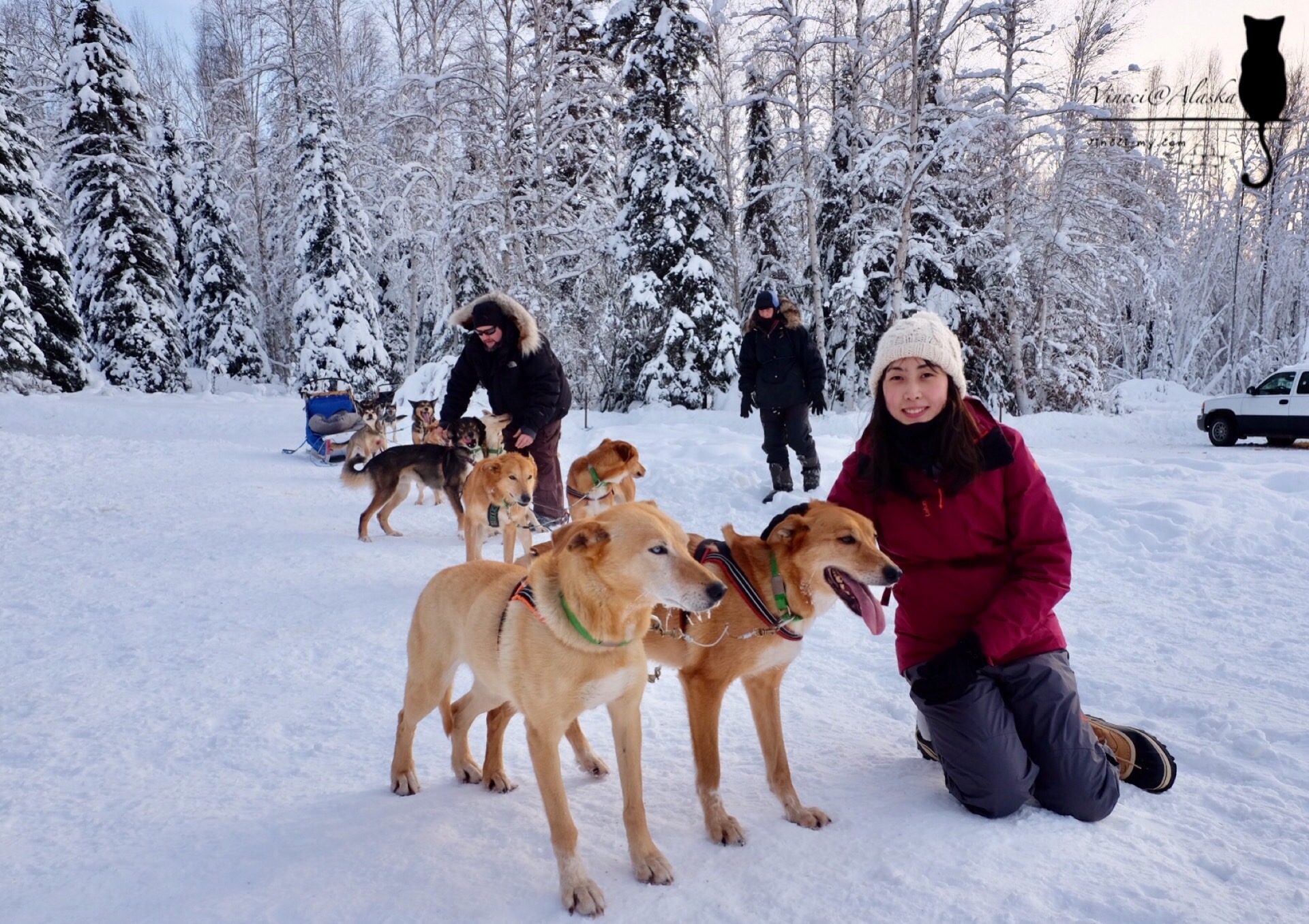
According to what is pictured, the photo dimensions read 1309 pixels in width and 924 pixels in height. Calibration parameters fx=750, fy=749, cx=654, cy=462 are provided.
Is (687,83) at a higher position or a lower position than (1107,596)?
higher

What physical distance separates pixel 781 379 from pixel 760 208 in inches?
541

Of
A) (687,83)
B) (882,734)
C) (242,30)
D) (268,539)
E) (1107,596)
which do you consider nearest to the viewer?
(882,734)

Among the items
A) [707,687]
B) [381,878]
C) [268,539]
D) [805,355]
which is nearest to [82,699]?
[381,878]

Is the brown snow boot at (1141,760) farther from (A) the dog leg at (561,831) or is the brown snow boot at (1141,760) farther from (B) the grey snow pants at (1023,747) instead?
(A) the dog leg at (561,831)

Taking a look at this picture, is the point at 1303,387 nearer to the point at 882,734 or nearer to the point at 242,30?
the point at 882,734

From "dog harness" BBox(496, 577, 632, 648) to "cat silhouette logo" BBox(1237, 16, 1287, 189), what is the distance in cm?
375

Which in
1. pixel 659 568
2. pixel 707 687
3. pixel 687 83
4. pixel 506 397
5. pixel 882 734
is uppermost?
pixel 687 83

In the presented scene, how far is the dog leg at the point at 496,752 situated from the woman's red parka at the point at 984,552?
1.59 m

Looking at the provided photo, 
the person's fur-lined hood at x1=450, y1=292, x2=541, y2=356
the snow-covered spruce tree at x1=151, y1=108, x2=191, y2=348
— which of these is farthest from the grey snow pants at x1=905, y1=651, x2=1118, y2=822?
the snow-covered spruce tree at x1=151, y1=108, x2=191, y2=348

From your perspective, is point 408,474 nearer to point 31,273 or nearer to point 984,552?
point 984,552

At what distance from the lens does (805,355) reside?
27.5 feet

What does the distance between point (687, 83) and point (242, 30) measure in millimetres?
22666

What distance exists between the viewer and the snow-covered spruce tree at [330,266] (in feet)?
79.8

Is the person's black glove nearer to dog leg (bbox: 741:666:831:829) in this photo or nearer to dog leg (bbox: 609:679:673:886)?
dog leg (bbox: 741:666:831:829)
